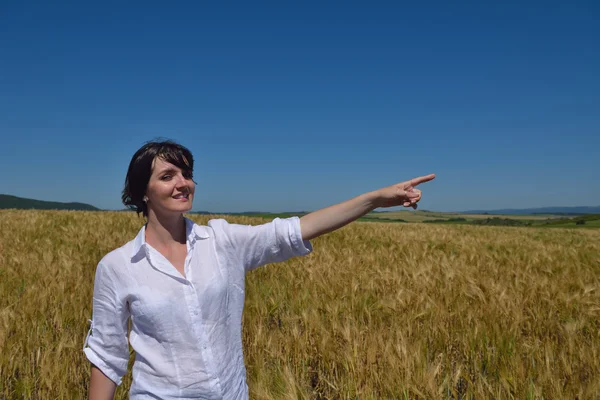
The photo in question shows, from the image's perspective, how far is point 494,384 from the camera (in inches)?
78.7

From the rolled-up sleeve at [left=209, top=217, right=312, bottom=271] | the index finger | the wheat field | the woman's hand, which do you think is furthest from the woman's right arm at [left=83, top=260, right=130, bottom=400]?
the index finger

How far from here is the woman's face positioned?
5.10ft

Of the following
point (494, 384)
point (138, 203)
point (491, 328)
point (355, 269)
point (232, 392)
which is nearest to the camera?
point (232, 392)

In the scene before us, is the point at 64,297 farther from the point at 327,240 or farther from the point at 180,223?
the point at 327,240

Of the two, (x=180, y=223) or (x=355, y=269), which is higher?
(x=180, y=223)

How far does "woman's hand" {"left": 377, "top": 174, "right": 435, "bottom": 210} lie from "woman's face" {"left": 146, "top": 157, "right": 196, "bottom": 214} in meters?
0.79

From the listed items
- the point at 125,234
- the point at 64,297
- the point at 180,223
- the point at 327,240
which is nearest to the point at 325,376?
the point at 180,223

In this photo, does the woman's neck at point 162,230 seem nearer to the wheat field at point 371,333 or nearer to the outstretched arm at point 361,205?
the outstretched arm at point 361,205

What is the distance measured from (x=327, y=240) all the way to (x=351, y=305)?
13.8ft

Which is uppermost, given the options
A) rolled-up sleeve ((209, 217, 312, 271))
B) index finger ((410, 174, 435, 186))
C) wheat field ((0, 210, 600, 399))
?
index finger ((410, 174, 435, 186))

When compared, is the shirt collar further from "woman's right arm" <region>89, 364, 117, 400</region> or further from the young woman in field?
"woman's right arm" <region>89, 364, 117, 400</region>

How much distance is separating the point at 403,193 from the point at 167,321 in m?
1.05

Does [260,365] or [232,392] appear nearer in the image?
[232,392]

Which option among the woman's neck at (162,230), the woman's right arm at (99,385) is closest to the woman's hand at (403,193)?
the woman's neck at (162,230)
